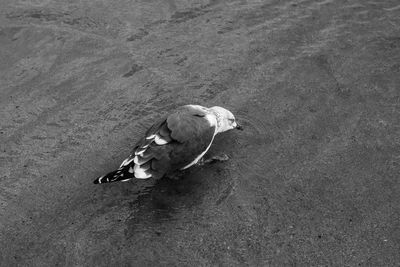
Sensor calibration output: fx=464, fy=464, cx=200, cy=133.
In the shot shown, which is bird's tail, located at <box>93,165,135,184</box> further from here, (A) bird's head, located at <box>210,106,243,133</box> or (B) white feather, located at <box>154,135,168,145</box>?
(A) bird's head, located at <box>210,106,243,133</box>

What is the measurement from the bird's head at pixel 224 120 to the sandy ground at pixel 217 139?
21 cm

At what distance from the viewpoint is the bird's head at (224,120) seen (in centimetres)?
532

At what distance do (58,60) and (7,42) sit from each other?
43.3 inches

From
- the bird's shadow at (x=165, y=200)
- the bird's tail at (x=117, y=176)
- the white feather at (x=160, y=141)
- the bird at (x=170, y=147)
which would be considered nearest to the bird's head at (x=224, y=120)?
the bird at (x=170, y=147)

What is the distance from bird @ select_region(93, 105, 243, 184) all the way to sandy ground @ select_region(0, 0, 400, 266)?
34 centimetres

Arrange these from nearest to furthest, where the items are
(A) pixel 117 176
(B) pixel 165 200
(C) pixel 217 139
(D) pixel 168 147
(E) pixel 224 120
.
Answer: (A) pixel 117 176 → (D) pixel 168 147 → (B) pixel 165 200 → (E) pixel 224 120 → (C) pixel 217 139

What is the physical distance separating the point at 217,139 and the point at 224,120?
378mm

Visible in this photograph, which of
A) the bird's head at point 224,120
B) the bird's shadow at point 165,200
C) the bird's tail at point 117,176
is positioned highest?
the bird's tail at point 117,176

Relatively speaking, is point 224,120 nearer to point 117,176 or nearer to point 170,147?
point 170,147

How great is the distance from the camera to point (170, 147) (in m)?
4.81

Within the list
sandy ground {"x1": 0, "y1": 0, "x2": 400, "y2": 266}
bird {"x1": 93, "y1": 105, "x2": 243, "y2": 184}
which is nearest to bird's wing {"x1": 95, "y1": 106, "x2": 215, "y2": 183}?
bird {"x1": 93, "y1": 105, "x2": 243, "y2": 184}

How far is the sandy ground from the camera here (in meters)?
4.45

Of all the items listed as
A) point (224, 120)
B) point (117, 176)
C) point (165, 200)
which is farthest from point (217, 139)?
point (117, 176)

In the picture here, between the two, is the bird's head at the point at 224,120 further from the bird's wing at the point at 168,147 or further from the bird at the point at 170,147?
the bird's wing at the point at 168,147
